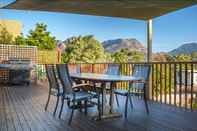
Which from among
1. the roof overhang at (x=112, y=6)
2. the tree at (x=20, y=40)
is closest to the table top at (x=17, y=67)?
the roof overhang at (x=112, y=6)

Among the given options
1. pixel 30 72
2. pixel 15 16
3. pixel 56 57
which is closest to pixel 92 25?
pixel 15 16

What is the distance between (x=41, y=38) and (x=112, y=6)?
11439 mm

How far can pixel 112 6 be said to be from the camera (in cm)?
588

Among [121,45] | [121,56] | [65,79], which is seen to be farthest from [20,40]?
[65,79]

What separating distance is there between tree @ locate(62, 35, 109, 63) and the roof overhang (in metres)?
8.96

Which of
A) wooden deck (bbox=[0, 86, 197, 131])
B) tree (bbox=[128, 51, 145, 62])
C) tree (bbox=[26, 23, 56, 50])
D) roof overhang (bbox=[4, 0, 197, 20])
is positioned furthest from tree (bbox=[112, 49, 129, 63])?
wooden deck (bbox=[0, 86, 197, 131])

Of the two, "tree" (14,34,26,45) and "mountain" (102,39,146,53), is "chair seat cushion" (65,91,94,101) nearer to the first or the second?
"tree" (14,34,26,45)

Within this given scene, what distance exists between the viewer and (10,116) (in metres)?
4.61

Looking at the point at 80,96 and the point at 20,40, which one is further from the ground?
the point at 20,40

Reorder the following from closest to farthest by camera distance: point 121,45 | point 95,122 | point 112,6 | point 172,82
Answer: point 95,122, point 112,6, point 172,82, point 121,45

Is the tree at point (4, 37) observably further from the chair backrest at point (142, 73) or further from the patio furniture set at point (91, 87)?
the chair backrest at point (142, 73)

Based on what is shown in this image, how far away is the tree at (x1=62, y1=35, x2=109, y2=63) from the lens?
1574cm

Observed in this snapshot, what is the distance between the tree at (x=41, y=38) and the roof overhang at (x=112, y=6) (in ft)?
33.0

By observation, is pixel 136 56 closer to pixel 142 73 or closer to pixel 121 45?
pixel 121 45
